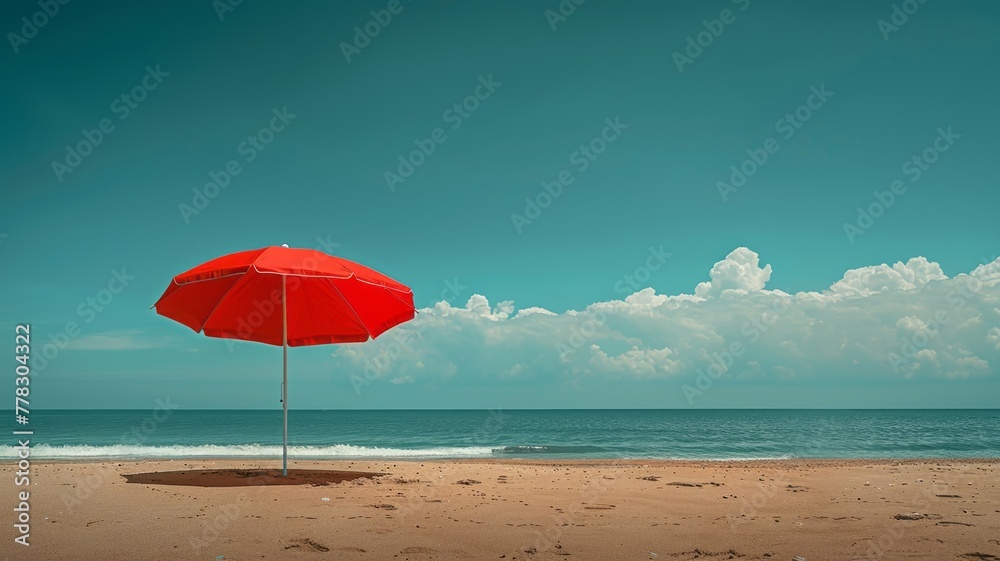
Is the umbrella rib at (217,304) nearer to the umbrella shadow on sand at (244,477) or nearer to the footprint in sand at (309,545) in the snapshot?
the umbrella shadow on sand at (244,477)

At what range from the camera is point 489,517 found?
6.49 metres

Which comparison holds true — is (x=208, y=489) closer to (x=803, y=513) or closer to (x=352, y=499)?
(x=352, y=499)

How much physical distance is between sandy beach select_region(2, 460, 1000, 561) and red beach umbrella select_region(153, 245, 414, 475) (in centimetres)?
180

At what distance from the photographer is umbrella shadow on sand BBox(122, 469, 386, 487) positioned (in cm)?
839

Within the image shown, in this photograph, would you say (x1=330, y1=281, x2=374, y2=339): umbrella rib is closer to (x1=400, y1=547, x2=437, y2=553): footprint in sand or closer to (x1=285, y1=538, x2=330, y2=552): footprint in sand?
(x1=285, y1=538, x2=330, y2=552): footprint in sand

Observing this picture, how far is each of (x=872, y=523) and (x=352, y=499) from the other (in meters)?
5.40

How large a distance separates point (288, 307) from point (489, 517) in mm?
4849

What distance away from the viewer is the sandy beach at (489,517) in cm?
511

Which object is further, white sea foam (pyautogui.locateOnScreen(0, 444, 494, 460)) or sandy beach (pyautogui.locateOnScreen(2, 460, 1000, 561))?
white sea foam (pyautogui.locateOnScreen(0, 444, 494, 460))

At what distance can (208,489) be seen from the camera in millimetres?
7801

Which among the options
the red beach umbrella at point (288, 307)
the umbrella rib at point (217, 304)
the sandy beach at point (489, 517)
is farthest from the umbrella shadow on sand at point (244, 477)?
the umbrella rib at point (217, 304)

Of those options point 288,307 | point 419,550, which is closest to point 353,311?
point 288,307

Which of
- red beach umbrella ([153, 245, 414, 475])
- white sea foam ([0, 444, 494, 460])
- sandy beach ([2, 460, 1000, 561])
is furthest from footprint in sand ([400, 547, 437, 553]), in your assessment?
white sea foam ([0, 444, 494, 460])

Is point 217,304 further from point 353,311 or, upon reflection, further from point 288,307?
point 353,311
